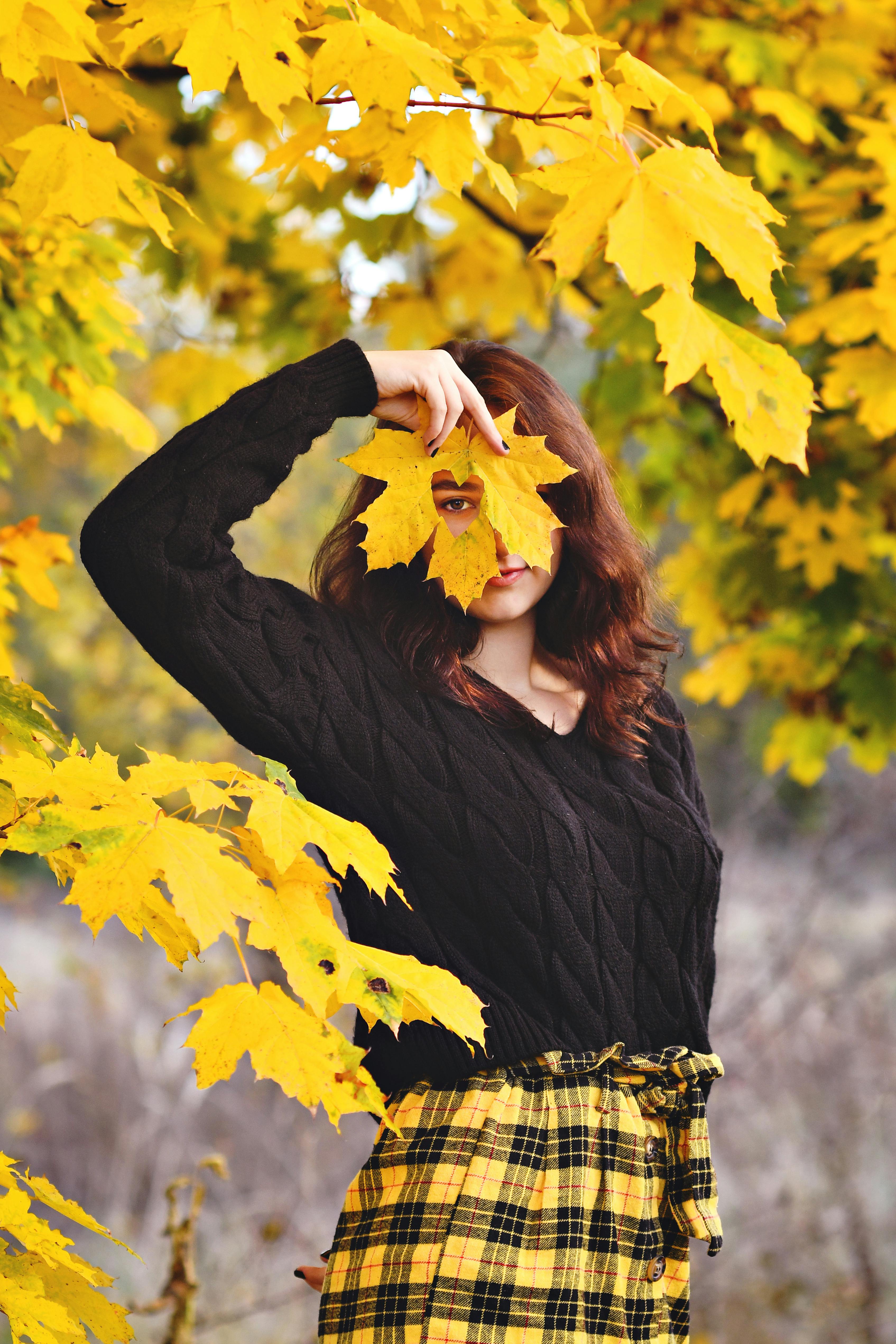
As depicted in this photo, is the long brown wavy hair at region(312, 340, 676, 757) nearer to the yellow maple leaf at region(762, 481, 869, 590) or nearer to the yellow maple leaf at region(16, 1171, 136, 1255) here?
the yellow maple leaf at region(16, 1171, 136, 1255)

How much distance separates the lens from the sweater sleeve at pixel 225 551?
1.13 metres

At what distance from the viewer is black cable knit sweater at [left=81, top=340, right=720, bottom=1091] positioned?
44.9 inches

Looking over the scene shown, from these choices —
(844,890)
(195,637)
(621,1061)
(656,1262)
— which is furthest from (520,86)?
(844,890)

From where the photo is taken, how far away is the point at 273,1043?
0.94 metres

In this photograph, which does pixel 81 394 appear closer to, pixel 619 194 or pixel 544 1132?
pixel 619 194

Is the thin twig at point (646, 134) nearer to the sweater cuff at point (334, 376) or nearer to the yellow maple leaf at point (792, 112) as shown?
the sweater cuff at point (334, 376)

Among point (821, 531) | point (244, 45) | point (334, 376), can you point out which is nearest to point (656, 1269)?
point (334, 376)

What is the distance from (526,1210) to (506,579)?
0.67 metres

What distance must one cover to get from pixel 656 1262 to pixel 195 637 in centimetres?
79

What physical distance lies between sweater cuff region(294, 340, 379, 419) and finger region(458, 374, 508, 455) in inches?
3.8

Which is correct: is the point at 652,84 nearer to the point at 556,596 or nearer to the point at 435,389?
the point at 435,389

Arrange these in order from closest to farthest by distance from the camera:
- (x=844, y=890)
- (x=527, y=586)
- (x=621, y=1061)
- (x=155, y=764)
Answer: (x=155, y=764) → (x=621, y=1061) → (x=527, y=586) → (x=844, y=890)

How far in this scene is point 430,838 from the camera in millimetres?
1212

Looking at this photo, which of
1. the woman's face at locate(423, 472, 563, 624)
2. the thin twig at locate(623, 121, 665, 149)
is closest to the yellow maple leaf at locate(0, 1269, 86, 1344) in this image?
the woman's face at locate(423, 472, 563, 624)
